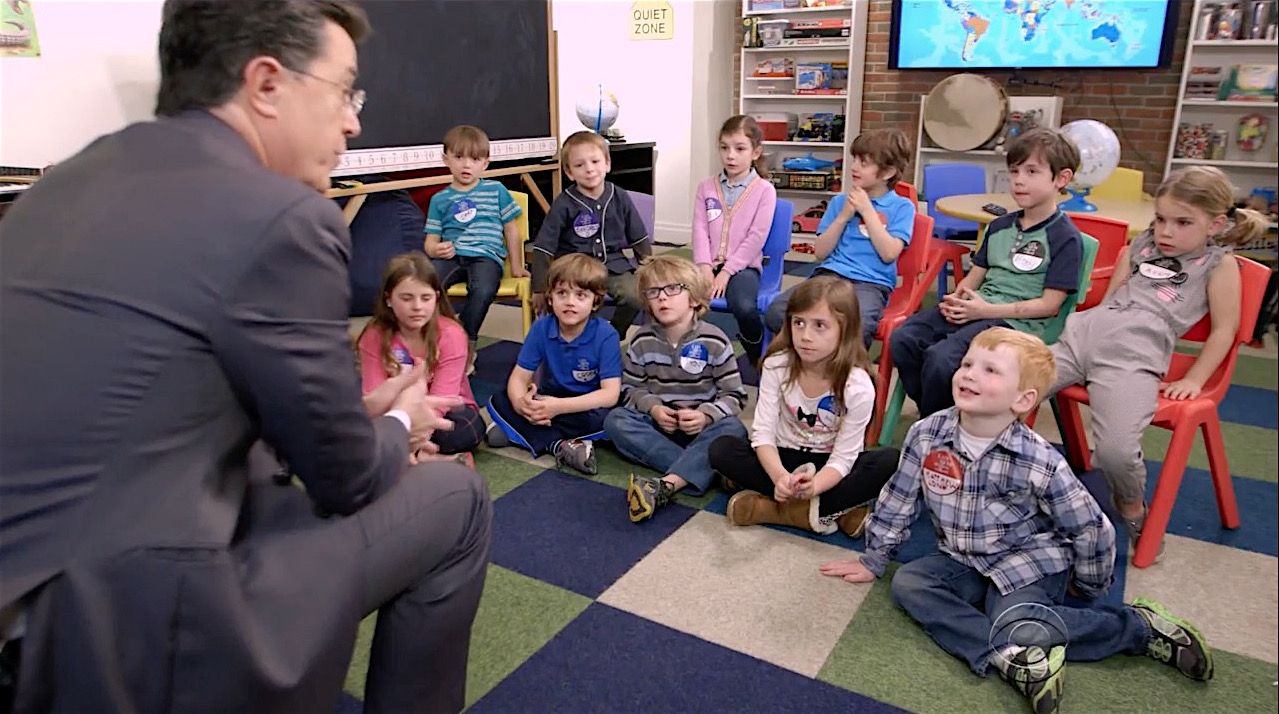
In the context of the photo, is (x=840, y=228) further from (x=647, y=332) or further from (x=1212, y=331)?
(x=1212, y=331)

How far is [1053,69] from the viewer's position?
193 inches

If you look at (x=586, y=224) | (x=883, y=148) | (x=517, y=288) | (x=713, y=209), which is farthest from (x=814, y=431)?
(x=517, y=288)

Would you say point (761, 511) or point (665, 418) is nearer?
point (761, 511)

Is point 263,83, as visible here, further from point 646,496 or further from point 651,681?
point 646,496

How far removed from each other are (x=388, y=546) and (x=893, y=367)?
193 centimetres

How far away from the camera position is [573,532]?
6.99 feet

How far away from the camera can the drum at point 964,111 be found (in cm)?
487

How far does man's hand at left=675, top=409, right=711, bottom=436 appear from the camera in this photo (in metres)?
2.39

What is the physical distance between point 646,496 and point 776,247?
1.40 metres

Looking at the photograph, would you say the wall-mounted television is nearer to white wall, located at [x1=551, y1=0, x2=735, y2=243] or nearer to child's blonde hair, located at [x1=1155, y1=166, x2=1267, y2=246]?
white wall, located at [x1=551, y1=0, x2=735, y2=243]

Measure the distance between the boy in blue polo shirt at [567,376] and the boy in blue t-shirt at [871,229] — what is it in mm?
583

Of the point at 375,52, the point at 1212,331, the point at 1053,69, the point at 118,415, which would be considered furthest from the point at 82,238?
the point at 1053,69

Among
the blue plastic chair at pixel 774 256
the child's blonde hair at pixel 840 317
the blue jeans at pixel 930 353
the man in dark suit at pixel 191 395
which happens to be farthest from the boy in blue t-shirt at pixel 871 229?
the man in dark suit at pixel 191 395

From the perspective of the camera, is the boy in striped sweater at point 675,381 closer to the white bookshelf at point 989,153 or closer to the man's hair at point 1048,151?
the man's hair at point 1048,151
